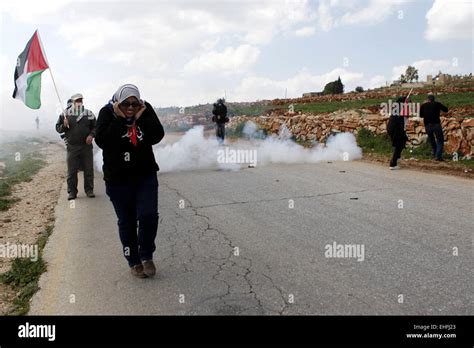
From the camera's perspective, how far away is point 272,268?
4645 millimetres

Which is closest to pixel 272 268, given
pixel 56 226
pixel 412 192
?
pixel 56 226

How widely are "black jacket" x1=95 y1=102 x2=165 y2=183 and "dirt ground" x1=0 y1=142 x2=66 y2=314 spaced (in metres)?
1.60

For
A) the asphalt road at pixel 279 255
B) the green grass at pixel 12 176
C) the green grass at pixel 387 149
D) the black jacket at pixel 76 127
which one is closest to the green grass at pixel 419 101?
the green grass at pixel 387 149

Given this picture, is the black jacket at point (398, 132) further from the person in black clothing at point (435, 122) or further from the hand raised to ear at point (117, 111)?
the hand raised to ear at point (117, 111)

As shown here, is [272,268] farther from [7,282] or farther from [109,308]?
[7,282]

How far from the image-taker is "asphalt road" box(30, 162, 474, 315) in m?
3.87

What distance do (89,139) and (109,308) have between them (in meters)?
5.67

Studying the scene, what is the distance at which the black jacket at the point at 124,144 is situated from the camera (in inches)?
169

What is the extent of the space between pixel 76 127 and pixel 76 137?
0.67 feet

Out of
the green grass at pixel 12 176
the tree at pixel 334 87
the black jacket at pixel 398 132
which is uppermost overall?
the tree at pixel 334 87

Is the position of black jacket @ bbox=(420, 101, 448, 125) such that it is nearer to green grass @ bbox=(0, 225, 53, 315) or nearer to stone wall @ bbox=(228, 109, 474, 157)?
stone wall @ bbox=(228, 109, 474, 157)

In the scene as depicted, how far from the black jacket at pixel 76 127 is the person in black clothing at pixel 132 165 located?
485 cm

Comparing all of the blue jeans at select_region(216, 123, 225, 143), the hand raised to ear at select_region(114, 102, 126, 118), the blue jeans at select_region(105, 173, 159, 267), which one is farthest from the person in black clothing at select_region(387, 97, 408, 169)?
the hand raised to ear at select_region(114, 102, 126, 118)

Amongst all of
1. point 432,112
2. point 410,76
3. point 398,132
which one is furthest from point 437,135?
point 410,76
